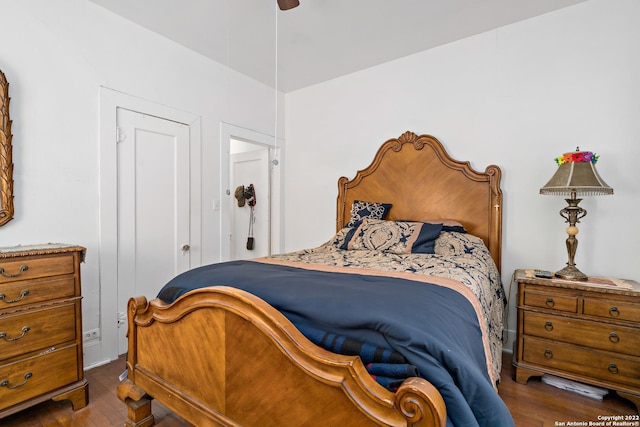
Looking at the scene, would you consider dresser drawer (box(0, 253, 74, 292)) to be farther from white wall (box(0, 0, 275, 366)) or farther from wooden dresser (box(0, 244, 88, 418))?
white wall (box(0, 0, 275, 366))

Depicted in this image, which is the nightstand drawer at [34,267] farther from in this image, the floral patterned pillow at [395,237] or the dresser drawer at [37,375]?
the floral patterned pillow at [395,237]

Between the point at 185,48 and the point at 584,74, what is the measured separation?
3.36 meters

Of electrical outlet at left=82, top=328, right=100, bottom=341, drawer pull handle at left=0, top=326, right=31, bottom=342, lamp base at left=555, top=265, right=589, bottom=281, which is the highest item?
lamp base at left=555, top=265, right=589, bottom=281

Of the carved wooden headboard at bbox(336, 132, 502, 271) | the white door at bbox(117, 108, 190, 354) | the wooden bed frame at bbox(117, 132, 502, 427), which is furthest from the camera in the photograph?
the carved wooden headboard at bbox(336, 132, 502, 271)

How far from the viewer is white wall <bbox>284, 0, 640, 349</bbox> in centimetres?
230

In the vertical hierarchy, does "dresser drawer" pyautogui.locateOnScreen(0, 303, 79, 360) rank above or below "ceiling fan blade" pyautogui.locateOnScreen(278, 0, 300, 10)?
below

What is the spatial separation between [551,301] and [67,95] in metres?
3.57

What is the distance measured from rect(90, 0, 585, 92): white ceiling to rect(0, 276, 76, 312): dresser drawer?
6.64 feet

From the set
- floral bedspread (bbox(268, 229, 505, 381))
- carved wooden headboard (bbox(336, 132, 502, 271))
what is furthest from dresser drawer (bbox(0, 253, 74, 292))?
carved wooden headboard (bbox(336, 132, 502, 271))

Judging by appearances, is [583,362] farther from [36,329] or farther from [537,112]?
[36,329]

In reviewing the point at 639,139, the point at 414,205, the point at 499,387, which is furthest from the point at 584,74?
the point at 499,387

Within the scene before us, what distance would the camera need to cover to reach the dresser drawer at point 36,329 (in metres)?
1.63

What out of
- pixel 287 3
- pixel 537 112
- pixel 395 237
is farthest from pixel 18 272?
pixel 537 112

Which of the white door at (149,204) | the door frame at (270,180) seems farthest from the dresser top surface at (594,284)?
the white door at (149,204)
